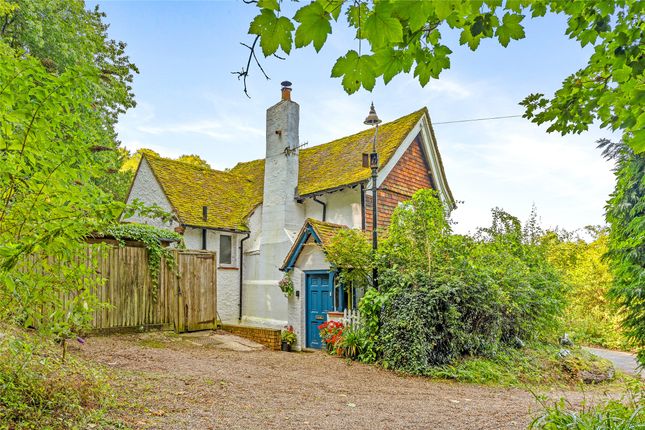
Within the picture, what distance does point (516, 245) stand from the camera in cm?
1223

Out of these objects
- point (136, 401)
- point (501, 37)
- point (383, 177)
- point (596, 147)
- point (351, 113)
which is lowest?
point (136, 401)

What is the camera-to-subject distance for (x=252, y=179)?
1781 cm

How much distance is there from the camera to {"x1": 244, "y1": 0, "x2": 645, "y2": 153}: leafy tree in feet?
6.25

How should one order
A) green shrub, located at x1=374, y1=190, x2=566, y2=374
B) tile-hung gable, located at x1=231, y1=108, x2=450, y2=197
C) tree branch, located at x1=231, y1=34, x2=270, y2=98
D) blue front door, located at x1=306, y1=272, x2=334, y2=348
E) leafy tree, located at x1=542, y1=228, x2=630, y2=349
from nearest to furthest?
tree branch, located at x1=231, y1=34, x2=270, y2=98, green shrub, located at x1=374, y1=190, x2=566, y2=374, blue front door, located at x1=306, y1=272, x2=334, y2=348, tile-hung gable, located at x1=231, y1=108, x2=450, y2=197, leafy tree, located at x1=542, y1=228, x2=630, y2=349

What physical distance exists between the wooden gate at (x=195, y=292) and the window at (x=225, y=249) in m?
1.65

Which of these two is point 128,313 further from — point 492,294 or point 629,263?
point 629,263

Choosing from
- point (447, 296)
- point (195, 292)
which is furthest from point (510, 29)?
point (195, 292)

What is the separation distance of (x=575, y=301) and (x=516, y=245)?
796 cm

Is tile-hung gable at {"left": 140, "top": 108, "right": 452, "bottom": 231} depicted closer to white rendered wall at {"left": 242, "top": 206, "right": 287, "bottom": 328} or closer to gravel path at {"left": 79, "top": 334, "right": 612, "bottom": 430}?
white rendered wall at {"left": 242, "top": 206, "right": 287, "bottom": 328}

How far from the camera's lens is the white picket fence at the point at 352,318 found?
983 centimetres

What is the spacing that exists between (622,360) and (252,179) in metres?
14.1

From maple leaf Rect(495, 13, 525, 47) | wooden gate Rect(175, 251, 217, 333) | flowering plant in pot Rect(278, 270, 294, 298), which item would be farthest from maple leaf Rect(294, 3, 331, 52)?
wooden gate Rect(175, 251, 217, 333)

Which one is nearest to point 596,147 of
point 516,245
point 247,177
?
point 516,245

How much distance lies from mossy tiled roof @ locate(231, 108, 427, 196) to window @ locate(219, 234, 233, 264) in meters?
2.67
